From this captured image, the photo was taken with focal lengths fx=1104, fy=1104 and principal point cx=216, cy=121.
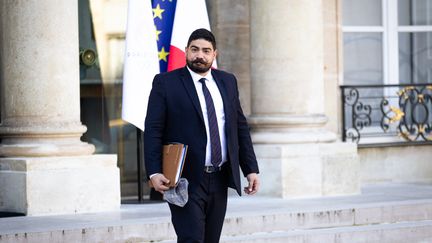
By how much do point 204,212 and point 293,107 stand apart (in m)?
6.23

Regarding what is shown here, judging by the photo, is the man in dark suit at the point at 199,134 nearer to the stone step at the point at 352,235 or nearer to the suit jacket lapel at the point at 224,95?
the suit jacket lapel at the point at 224,95

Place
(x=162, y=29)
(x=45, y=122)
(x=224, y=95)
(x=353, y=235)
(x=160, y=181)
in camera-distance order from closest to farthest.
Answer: (x=160, y=181)
(x=224, y=95)
(x=353, y=235)
(x=45, y=122)
(x=162, y=29)

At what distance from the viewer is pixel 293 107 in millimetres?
13266

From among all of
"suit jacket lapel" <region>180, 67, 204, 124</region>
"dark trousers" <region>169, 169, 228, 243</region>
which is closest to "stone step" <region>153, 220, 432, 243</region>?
"dark trousers" <region>169, 169, 228, 243</region>

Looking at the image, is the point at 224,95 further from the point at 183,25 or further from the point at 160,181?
the point at 183,25

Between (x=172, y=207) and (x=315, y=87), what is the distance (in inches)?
255

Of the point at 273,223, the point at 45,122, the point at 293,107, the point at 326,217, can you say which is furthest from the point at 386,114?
the point at 45,122

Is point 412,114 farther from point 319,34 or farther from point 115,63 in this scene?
point 115,63

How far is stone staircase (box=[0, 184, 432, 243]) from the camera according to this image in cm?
988

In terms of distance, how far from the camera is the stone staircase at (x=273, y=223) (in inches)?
389

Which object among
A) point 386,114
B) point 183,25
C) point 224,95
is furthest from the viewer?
point 386,114

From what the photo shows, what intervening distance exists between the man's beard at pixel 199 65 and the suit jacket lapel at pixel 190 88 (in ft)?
0.24

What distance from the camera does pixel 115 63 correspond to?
14.3m

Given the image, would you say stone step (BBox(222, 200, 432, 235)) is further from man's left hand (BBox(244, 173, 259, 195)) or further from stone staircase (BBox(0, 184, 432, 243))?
man's left hand (BBox(244, 173, 259, 195))
